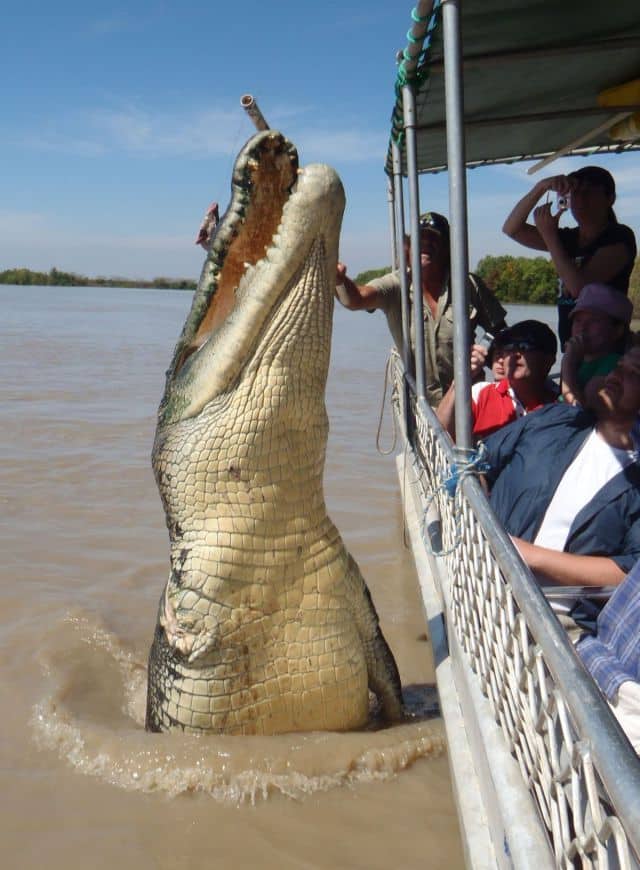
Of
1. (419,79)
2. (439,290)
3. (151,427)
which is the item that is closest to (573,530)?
(419,79)

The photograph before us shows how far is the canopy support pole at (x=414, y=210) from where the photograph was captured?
2.82m

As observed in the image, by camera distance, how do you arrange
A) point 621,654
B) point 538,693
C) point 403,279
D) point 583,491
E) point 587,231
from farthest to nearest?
point 403,279 → point 587,231 → point 583,491 → point 621,654 → point 538,693

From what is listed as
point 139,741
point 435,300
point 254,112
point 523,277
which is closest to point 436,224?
point 435,300

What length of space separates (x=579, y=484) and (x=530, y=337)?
95 centimetres

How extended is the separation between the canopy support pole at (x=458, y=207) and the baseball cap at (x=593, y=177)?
1597mm

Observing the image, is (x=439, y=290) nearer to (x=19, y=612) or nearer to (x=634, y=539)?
(x=634, y=539)

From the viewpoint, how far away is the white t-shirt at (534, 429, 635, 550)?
226cm

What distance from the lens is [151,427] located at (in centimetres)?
890

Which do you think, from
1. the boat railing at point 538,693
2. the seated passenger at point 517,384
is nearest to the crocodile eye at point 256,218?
the boat railing at point 538,693

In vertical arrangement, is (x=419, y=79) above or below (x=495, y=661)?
above

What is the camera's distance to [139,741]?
247 cm

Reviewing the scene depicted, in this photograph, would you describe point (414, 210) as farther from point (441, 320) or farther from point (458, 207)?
point (441, 320)

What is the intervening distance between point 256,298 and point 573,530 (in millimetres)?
1124

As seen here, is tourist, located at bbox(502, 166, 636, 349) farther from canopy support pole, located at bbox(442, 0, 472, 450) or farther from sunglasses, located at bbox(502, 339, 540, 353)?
canopy support pole, located at bbox(442, 0, 472, 450)
